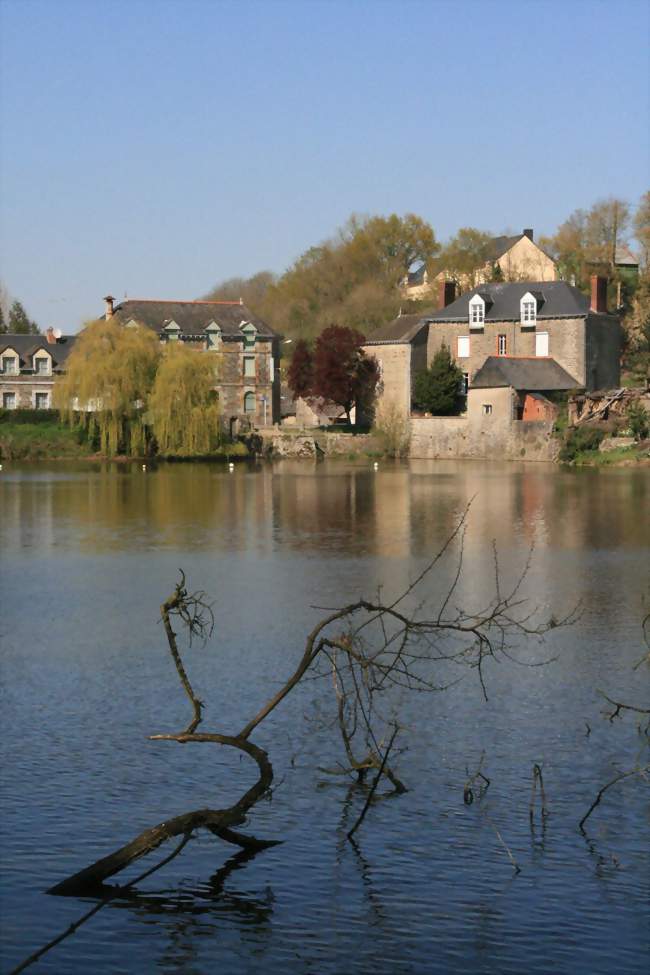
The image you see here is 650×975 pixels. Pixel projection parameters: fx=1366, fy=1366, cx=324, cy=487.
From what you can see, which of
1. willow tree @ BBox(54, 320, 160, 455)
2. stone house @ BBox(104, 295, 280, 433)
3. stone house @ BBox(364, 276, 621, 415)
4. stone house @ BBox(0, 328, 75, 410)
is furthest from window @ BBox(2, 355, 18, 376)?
A: stone house @ BBox(364, 276, 621, 415)

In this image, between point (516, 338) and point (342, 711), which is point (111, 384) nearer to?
point (516, 338)

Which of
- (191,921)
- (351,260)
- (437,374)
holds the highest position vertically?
(351,260)

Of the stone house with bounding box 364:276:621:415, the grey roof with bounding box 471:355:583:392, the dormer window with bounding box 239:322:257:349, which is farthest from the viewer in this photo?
the dormer window with bounding box 239:322:257:349

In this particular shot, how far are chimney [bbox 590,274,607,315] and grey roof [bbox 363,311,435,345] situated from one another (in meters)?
8.67

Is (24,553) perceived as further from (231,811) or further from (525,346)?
(525,346)

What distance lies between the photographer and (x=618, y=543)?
28.2m

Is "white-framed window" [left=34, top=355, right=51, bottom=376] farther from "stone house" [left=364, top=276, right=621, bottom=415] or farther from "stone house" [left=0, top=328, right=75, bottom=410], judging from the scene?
"stone house" [left=364, top=276, right=621, bottom=415]

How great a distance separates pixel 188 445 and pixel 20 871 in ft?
176

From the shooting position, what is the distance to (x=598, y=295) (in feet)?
218

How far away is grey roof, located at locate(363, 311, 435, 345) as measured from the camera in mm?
70188

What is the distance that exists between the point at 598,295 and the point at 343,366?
14066 mm

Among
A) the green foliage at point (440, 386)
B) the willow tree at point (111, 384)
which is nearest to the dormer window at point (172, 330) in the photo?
the willow tree at point (111, 384)

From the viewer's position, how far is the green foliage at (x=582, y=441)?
197ft

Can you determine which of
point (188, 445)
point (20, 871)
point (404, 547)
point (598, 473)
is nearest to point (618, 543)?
point (404, 547)
